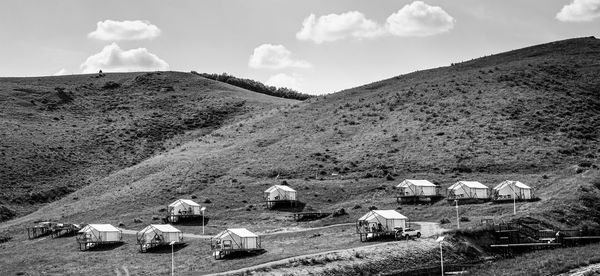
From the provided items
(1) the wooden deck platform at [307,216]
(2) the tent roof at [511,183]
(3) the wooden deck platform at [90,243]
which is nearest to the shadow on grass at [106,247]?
(3) the wooden deck platform at [90,243]

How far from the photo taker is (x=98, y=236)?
9381cm

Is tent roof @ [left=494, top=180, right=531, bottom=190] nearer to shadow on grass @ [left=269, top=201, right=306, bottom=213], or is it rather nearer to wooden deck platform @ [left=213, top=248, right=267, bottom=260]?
shadow on grass @ [left=269, top=201, right=306, bottom=213]

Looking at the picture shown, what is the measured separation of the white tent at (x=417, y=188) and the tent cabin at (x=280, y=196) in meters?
14.8

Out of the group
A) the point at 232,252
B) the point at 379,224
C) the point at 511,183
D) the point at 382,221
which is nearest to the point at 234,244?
the point at 232,252

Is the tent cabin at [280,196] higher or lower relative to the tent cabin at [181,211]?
higher

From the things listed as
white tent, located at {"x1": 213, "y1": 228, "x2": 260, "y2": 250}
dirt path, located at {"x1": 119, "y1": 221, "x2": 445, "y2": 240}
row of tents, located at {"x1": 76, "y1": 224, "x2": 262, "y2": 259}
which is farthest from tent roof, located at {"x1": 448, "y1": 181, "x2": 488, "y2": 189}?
white tent, located at {"x1": 213, "y1": 228, "x2": 260, "y2": 250}

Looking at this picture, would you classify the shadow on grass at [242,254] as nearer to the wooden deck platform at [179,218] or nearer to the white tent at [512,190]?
the wooden deck platform at [179,218]

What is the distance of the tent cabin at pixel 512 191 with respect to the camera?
9731 cm

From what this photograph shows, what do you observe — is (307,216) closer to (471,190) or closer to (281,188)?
(281,188)

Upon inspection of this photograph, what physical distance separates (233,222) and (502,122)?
56.4m

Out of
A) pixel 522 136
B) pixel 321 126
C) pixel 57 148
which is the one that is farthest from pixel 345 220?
pixel 57 148

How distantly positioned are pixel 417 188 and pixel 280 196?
18825 mm

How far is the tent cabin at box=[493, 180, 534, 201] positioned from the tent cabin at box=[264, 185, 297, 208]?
2740 cm

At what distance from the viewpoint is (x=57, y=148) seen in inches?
6314
